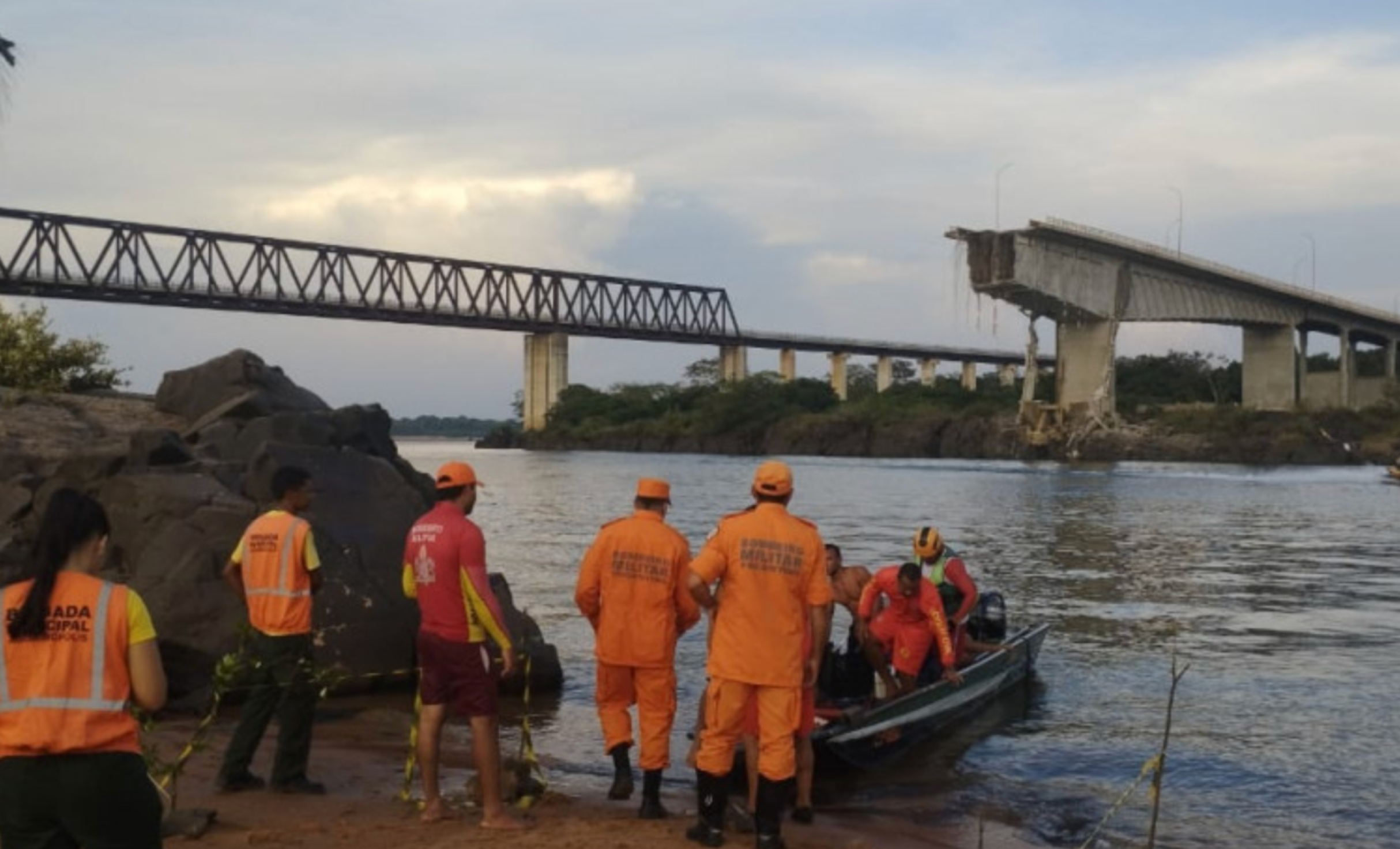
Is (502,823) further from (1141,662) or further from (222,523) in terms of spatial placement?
(1141,662)

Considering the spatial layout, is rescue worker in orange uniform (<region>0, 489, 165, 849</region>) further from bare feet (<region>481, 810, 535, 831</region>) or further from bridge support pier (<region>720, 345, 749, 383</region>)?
bridge support pier (<region>720, 345, 749, 383</region>)

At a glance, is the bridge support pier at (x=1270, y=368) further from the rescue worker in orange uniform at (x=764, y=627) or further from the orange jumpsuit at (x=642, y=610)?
the rescue worker in orange uniform at (x=764, y=627)

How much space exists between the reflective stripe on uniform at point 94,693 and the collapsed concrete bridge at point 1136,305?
76.6 meters

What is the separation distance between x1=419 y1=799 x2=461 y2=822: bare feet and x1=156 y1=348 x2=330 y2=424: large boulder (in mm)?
10461

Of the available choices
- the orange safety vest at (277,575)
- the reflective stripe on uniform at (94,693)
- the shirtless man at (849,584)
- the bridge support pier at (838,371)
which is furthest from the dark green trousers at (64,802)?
the bridge support pier at (838,371)

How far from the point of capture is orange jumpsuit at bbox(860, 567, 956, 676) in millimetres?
11398

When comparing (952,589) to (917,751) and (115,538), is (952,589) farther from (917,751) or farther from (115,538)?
(115,538)

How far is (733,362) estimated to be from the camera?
474 ft

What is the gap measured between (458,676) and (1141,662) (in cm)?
1202

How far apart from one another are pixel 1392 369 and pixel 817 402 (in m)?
49.5

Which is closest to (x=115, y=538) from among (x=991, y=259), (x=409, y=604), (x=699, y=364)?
(x=409, y=604)

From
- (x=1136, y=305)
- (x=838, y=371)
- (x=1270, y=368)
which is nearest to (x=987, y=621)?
(x=1136, y=305)

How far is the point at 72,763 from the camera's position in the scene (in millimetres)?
4516

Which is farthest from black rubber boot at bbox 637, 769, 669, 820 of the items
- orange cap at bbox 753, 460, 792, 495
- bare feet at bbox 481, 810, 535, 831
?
orange cap at bbox 753, 460, 792, 495
